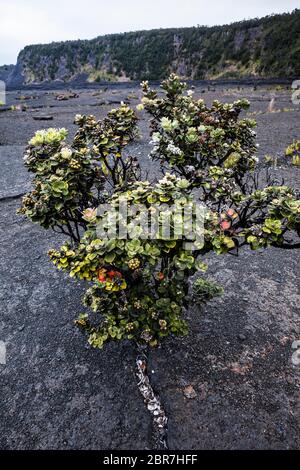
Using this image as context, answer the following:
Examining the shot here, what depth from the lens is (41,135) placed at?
3.44m

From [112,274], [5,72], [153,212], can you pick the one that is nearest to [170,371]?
[112,274]

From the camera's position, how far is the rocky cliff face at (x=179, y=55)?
128ft

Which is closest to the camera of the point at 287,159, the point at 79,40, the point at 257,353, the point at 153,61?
the point at 257,353

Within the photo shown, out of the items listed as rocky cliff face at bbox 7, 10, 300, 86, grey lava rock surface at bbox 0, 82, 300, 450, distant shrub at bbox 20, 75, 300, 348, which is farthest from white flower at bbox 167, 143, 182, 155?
rocky cliff face at bbox 7, 10, 300, 86

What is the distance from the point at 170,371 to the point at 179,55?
5479 centimetres

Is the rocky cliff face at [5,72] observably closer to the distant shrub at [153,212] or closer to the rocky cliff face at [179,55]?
the rocky cliff face at [179,55]

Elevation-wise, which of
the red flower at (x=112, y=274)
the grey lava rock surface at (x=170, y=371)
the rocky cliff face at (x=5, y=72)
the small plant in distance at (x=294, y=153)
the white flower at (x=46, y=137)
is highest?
the rocky cliff face at (x=5, y=72)

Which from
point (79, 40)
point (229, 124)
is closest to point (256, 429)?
point (229, 124)

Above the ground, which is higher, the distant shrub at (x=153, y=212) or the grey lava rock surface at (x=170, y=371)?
the distant shrub at (x=153, y=212)

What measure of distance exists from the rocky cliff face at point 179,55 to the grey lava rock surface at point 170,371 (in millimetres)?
37098

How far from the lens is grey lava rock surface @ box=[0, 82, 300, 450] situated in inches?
131

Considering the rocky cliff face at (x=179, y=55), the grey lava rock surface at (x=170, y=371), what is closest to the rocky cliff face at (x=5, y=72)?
the rocky cliff face at (x=179, y=55)

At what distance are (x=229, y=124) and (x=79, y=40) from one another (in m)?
77.8
